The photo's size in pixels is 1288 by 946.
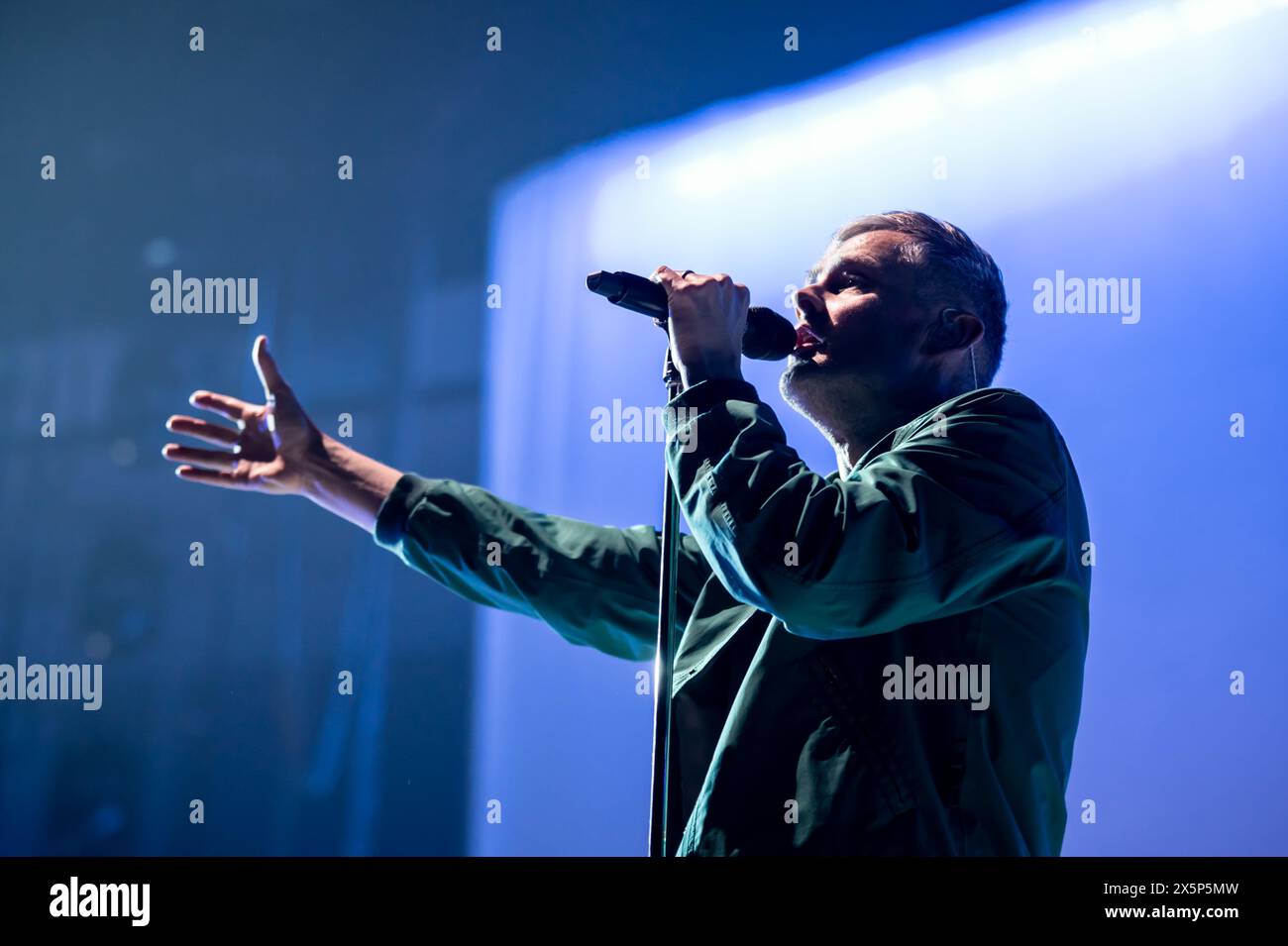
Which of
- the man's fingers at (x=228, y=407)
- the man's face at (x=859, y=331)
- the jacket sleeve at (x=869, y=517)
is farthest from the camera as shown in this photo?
the man's fingers at (x=228, y=407)

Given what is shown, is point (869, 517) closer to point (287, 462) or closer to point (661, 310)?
point (661, 310)

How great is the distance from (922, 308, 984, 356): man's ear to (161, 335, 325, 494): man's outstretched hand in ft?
2.75

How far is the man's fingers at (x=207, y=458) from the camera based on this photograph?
1.59 metres

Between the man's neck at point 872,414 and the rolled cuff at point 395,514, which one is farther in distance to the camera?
the rolled cuff at point 395,514

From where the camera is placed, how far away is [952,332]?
5.11 feet

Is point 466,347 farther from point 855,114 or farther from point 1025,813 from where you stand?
point 1025,813

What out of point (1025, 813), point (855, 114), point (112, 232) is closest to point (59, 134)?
point (112, 232)

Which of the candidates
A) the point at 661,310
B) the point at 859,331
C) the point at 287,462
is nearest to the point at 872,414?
the point at 859,331

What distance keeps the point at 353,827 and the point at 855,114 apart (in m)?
1.60

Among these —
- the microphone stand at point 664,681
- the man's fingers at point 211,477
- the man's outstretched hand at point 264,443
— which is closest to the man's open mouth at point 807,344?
the microphone stand at point 664,681

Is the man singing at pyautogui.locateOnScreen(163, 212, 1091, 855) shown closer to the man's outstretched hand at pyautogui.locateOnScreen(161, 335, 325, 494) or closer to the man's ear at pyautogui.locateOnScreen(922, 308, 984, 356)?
the man's ear at pyautogui.locateOnScreen(922, 308, 984, 356)

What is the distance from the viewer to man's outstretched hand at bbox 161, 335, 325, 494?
162 cm

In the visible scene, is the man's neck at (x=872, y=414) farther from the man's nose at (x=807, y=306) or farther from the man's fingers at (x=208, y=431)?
the man's fingers at (x=208, y=431)
